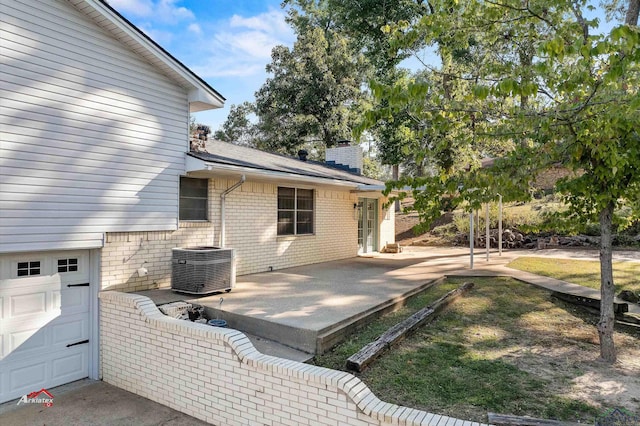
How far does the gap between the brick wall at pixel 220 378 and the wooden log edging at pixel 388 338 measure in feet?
4.07

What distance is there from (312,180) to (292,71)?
55.5ft

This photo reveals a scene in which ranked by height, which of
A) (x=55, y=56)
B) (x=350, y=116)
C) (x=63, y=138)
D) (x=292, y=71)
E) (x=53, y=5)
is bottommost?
(x=63, y=138)

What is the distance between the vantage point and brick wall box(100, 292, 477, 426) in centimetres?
305

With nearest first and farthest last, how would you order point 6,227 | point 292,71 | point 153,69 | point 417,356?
point 6,227 → point 417,356 → point 153,69 → point 292,71

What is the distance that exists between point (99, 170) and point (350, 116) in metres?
20.7

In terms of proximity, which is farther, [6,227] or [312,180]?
[312,180]

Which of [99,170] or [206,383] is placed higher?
[99,170]

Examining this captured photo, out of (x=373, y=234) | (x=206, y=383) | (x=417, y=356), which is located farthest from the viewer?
(x=373, y=234)

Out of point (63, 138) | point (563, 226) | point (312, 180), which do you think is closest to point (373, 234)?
point (312, 180)

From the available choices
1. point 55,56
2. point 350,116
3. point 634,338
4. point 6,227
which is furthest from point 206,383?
point 350,116

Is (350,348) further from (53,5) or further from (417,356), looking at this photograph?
(53,5)

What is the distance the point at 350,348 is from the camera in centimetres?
512

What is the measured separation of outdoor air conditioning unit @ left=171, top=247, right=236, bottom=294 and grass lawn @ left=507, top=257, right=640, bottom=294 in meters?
8.39

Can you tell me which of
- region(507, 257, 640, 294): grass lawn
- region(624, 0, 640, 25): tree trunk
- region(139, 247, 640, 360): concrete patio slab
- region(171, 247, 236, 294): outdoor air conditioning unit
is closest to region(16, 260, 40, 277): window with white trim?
region(139, 247, 640, 360): concrete patio slab
